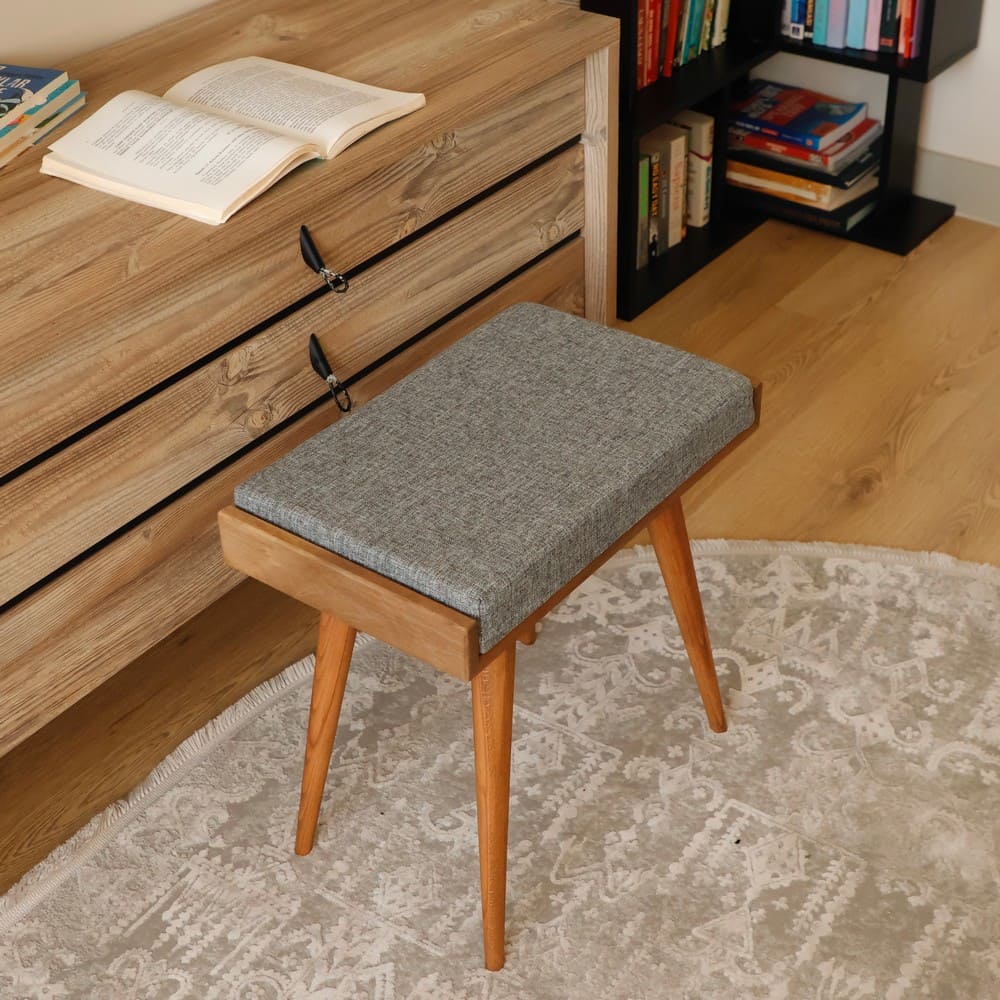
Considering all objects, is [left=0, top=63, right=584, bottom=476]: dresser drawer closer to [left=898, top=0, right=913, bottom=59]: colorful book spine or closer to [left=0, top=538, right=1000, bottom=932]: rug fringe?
[left=0, top=538, right=1000, bottom=932]: rug fringe

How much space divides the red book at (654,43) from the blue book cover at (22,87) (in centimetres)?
101

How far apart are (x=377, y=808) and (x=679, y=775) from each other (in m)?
0.34

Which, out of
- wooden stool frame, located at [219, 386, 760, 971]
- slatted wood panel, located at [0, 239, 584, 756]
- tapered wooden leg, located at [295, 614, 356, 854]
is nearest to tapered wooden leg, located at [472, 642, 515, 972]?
wooden stool frame, located at [219, 386, 760, 971]

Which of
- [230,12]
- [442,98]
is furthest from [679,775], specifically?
[230,12]

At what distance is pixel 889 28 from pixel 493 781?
5.46 feet

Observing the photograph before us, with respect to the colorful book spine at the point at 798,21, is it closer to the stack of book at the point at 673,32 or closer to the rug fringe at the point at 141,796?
the stack of book at the point at 673,32

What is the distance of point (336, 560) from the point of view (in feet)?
3.93

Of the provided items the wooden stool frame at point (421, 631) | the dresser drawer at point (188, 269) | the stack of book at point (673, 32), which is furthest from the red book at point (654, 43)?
the wooden stool frame at point (421, 631)

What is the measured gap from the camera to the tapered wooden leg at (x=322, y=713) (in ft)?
4.41

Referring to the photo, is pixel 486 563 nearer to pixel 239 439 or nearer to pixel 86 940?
pixel 239 439

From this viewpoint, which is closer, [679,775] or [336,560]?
[336,560]

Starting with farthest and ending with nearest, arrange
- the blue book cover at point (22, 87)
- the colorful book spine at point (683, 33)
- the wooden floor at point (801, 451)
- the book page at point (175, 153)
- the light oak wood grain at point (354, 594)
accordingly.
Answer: the colorful book spine at point (683, 33), the wooden floor at point (801, 451), the blue book cover at point (22, 87), the book page at point (175, 153), the light oak wood grain at point (354, 594)

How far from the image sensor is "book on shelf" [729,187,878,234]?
8.38 ft

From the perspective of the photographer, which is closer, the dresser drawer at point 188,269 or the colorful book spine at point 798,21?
the dresser drawer at point 188,269
